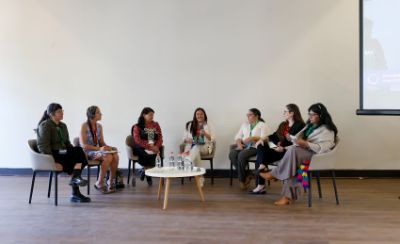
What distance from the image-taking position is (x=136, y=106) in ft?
22.3

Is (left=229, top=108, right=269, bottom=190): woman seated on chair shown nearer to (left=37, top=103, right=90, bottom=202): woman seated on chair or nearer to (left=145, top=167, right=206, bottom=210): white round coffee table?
(left=145, top=167, right=206, bottom=210): white round coffee table

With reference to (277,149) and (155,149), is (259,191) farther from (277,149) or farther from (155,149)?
(155,149)

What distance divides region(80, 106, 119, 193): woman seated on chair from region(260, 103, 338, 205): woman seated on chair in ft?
7.28

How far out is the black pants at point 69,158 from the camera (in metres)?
4.97

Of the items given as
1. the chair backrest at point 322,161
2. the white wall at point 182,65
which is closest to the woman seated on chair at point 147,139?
the white wall at point 182,65

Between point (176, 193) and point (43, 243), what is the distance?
2.25 meters

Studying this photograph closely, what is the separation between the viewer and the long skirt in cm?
477

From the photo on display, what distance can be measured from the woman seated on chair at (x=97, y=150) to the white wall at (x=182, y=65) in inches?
46.2

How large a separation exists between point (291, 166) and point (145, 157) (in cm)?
218

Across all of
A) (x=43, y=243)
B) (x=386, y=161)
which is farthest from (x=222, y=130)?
(x=43, y=243)

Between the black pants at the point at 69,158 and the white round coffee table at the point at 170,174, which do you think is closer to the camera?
the white round coffee table at the point at 170,174

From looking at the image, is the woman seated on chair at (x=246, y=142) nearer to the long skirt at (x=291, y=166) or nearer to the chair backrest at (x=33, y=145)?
the long skirt at (x=291, y=166)

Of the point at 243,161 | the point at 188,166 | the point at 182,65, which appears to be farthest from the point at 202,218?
the point at 182,65

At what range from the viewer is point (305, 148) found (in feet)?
15.9
